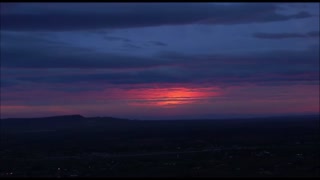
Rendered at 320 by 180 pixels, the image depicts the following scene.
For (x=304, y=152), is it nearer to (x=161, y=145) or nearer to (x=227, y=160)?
(x=227, y=160)

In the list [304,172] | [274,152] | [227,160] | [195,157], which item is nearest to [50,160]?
[195,157]

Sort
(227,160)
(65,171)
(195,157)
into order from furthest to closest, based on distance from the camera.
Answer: (195,157) < (227,160) < (65,171)

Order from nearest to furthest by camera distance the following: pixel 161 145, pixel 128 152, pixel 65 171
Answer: pixel 65 171 < pixel 128 152 < pixel 161 145

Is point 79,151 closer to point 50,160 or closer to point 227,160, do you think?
point 50,160

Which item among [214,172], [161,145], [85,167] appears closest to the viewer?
[214,172]

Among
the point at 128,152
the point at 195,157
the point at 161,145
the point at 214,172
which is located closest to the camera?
the point at 214,172

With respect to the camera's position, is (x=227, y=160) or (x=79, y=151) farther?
(x=79, y=151)

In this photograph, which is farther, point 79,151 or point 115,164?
point 79,151

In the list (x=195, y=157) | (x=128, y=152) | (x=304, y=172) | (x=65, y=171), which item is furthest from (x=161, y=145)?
(x=304, y=172)
